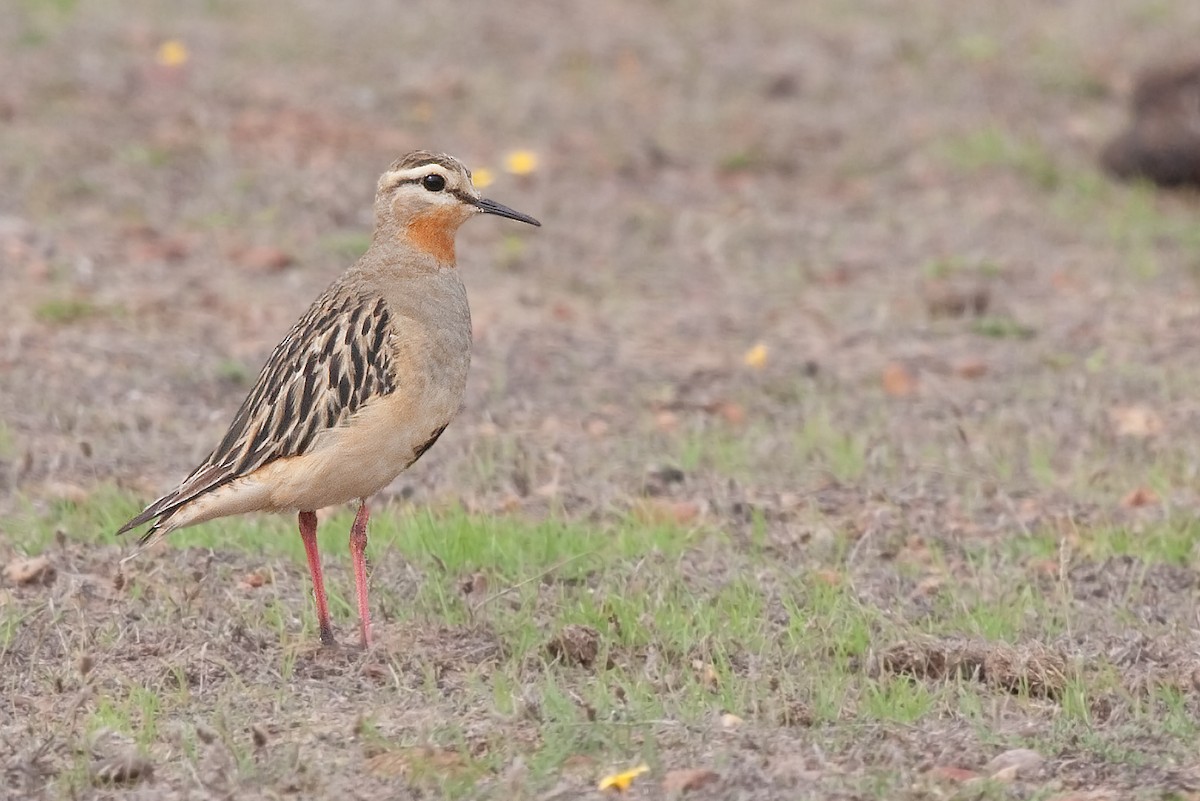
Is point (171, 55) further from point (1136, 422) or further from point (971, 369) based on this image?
point (1136, 422)

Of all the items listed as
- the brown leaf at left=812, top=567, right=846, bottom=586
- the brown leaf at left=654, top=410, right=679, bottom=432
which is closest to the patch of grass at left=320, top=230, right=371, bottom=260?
the brown leaf at left=654, top=410, right=679, bottom=432

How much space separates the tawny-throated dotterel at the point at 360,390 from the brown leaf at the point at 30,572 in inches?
32.0

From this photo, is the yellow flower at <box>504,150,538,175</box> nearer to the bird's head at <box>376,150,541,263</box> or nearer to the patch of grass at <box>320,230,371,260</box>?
the patch of grass at <box>320,230,371,260</box>

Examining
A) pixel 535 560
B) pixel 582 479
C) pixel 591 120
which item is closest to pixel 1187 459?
pixel 582 479

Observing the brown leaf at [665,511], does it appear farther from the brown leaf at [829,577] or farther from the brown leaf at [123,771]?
the brown leaf at [123,771]

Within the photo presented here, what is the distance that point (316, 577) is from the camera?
22.7 feet

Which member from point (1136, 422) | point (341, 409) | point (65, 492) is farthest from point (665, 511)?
point (1136, 422)

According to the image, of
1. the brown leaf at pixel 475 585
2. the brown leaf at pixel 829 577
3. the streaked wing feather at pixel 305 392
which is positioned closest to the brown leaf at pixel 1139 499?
the brown leaf at pixel 829 577

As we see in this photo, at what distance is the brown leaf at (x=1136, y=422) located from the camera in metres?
9.88

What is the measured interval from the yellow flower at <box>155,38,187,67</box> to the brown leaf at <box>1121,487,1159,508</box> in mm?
9088

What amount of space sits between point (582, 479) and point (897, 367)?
258 centimetres

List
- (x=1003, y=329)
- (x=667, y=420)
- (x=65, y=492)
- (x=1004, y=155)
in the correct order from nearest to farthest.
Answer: (x=65, y=492) → (x=667, y=420) → (x=1003, y=329) → (x=1004, y=155)

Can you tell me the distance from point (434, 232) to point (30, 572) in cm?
191

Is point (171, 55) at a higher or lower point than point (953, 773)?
higher
